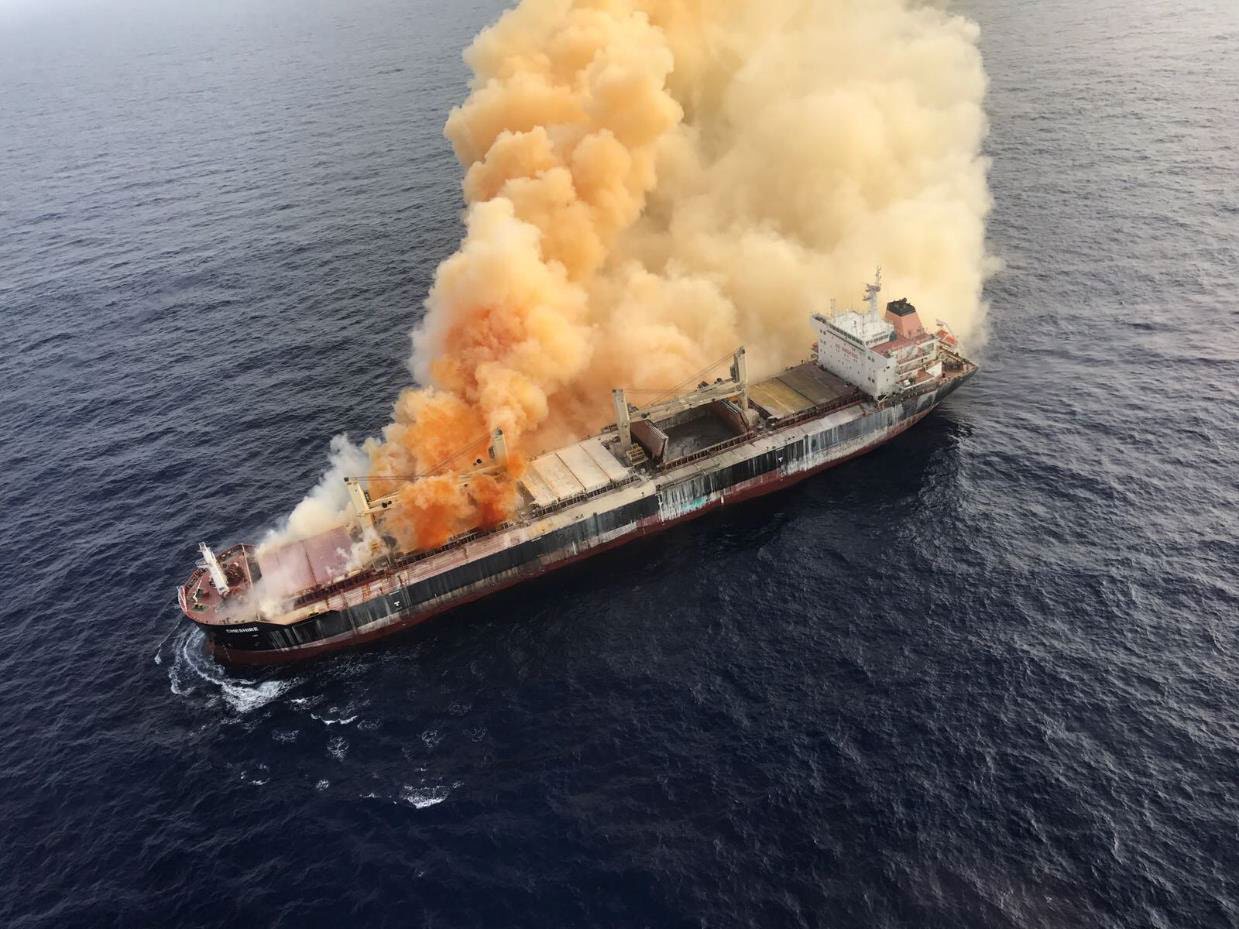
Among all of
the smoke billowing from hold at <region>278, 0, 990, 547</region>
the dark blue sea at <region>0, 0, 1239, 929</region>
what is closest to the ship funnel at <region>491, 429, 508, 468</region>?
the smoke billowing from hold at <region>278, 0, 990, 547</region>

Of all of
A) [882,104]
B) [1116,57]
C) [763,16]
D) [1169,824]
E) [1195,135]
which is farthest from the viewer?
[1116,57]

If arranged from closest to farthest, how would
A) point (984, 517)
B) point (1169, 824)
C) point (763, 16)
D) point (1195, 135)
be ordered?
point (1169, 824)
point (984, 517)
point (763, 16)
point (1195, 135)

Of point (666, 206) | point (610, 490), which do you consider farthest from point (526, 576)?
point (666, 206)

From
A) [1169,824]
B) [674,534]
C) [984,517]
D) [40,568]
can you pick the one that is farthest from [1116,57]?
[40,568]

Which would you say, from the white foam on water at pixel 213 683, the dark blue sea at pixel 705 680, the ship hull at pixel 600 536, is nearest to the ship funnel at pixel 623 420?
the ship hull at pixel 600 536

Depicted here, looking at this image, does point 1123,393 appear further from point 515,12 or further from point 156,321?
point 156,321

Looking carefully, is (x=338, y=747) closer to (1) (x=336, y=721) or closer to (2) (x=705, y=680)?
(1) (x=336, y=721)
